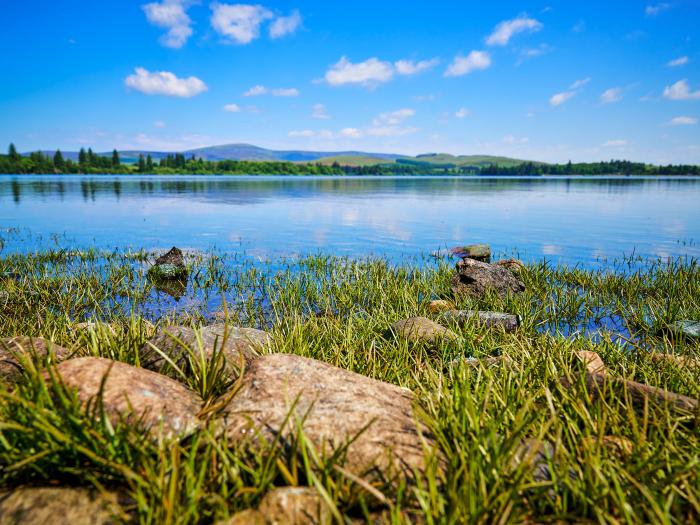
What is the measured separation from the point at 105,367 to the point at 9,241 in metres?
27.8

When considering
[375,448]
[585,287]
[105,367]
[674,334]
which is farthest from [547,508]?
[585,287]

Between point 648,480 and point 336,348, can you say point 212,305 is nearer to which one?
point 336,348

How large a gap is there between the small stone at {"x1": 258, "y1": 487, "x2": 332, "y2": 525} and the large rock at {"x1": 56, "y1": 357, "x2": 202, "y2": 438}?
0.94m

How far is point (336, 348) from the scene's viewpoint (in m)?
7.30

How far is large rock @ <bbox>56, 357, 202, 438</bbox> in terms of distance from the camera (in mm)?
3062

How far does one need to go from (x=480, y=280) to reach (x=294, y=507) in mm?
12194

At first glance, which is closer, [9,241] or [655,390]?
[655,390]

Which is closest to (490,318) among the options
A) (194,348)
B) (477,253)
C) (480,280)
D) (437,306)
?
(437,306)

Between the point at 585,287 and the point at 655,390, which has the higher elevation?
the point at 655,390

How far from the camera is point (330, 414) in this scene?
336cm

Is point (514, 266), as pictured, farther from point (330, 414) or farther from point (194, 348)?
point (330, 414)

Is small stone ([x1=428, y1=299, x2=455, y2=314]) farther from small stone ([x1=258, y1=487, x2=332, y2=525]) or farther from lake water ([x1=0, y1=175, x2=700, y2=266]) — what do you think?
lake water ([x1=0, y1=175, x2=700, y2=266])

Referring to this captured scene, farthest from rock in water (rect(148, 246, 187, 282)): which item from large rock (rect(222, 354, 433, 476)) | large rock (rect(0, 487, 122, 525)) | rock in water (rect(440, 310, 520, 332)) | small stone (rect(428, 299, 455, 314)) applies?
large rock (rect(0, 487, 122, 525))

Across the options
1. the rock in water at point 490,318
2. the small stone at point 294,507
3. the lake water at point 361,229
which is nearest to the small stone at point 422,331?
the rock in water at point 490,318
